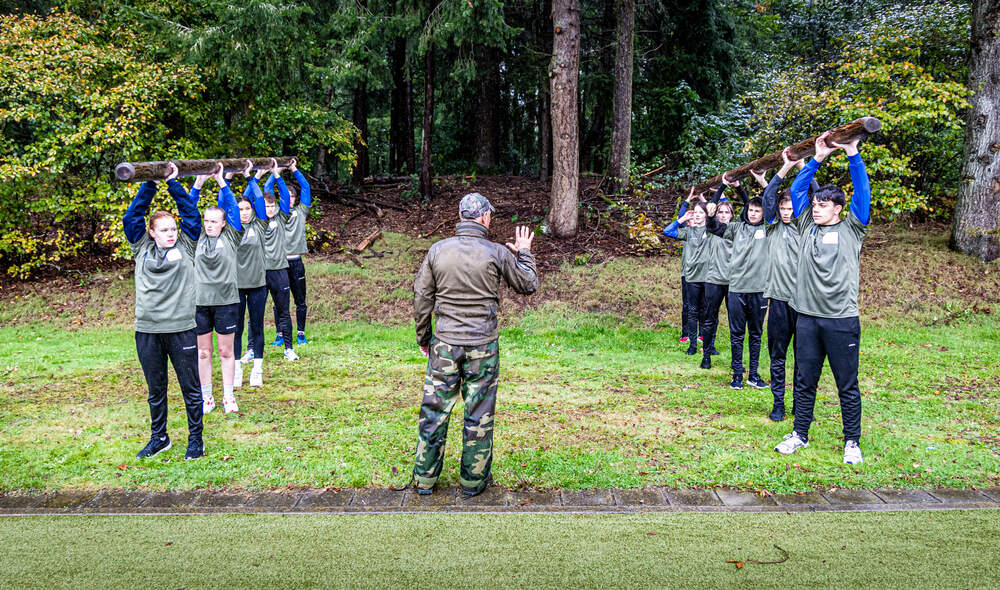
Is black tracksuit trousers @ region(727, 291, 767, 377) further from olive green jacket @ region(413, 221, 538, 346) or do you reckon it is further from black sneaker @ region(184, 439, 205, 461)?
black sneaker @ region(184, 439, 205, 461)

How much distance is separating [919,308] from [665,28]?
12.4 meters

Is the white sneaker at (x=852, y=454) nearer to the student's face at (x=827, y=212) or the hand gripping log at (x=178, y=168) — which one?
the student's face at (x=827, y=212)

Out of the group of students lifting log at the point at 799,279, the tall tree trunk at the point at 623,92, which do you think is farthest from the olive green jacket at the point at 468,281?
the tall tree trunk at the point at 623,92

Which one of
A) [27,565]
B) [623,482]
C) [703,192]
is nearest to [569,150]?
[703,192]

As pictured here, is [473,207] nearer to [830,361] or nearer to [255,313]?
[830,361]

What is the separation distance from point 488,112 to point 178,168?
14.8 metres

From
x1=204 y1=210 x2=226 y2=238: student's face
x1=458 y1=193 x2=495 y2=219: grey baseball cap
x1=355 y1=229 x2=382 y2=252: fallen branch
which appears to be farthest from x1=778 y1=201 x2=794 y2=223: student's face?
x1=355 y1=229 x2=382 y2=252: fallen branch

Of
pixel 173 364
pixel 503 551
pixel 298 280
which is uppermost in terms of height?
pixel 298 280

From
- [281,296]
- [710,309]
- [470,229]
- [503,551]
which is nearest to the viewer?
[503,551]

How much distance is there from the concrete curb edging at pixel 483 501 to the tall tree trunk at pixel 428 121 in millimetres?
12173

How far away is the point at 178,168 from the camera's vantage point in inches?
211

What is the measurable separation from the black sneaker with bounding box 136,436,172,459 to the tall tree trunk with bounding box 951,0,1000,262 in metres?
13.8

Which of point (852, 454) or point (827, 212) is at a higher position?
point (827, 212)

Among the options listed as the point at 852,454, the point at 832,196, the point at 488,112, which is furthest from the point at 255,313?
the point at 488,112
